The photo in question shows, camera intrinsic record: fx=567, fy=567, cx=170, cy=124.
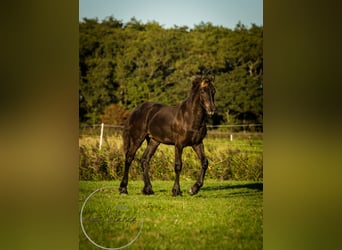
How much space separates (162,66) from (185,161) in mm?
916

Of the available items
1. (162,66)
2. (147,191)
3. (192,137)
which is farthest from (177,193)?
(162,66)

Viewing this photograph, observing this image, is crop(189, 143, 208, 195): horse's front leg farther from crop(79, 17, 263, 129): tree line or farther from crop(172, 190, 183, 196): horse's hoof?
crop(79, 17, 263, 129): tree line

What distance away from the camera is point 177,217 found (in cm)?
520

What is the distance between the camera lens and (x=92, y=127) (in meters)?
5.30

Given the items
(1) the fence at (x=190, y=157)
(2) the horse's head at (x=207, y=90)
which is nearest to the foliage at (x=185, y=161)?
(1) the fence at (x=190, y=157)

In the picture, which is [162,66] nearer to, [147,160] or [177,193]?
[147,160]

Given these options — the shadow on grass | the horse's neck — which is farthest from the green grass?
the horse's neck

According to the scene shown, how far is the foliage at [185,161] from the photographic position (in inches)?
206
